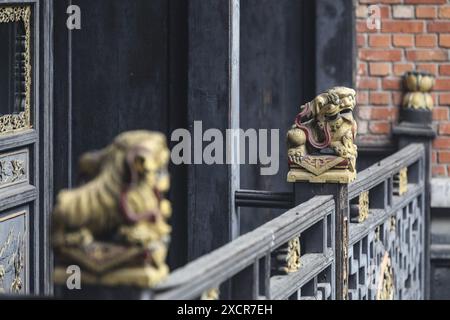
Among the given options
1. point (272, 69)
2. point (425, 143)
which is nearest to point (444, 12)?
point (425, 143)

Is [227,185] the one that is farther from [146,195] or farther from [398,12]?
[146,195]

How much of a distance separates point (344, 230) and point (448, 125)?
2761 mm

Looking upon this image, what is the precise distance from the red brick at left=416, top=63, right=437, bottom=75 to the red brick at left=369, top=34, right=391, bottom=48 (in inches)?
9.4

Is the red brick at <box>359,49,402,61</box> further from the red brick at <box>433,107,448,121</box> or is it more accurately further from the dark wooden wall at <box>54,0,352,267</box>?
the dark wooden wall at <box>54,0,352,267</box>

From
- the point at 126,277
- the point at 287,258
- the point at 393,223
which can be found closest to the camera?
the point at 126,277

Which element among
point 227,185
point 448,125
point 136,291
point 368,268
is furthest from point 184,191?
point 136,291

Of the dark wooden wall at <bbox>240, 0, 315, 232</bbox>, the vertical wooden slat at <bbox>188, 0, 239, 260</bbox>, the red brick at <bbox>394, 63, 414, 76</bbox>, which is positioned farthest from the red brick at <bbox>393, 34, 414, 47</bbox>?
the vertical wooden slat at <bbox>188, 0, 239, 260</bbox>

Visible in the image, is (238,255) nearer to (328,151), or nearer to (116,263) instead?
(116,263)

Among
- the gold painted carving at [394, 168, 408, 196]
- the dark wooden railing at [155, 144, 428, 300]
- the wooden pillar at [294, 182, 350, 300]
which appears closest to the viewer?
the dark wooden railing at [155, 144, 428, 300]

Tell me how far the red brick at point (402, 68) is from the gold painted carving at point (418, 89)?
0.29 feet

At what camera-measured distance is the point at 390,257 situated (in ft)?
26.1

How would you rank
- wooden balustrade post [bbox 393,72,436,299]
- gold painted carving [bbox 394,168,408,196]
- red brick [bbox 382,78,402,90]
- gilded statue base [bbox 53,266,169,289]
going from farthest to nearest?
red brick [bbox 382,78,402,90]
wooden balustrade post [bbox 393,72,436,299]
gold painted carving [bbox 394,168,408,196]
gilded statue base [bbox 53,266,169,289]

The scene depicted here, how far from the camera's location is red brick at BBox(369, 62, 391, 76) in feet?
29.7

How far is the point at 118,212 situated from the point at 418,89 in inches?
220
